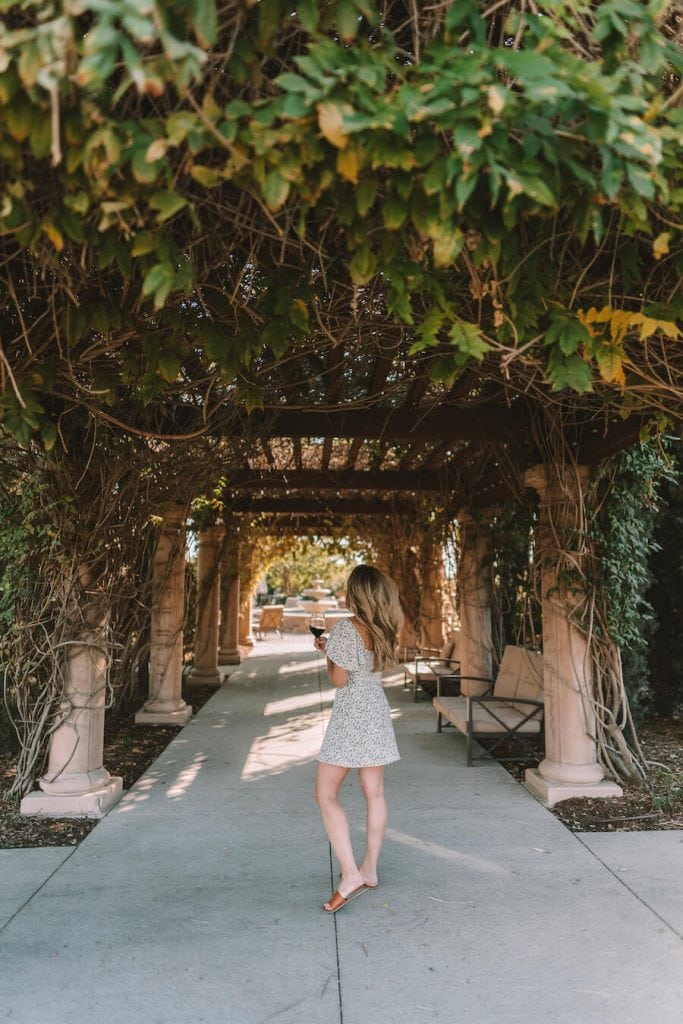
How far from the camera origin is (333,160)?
1.52 m

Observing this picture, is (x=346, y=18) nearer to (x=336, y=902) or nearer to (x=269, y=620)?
(x=336, y=902)

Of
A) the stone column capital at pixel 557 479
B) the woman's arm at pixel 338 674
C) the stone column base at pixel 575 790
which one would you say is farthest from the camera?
the stone column capital at pixel 557 479

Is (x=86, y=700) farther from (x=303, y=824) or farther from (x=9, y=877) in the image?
(x=303, y=824)

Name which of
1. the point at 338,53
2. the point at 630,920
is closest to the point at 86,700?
the point at 630,920

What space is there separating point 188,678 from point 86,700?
5.48 m

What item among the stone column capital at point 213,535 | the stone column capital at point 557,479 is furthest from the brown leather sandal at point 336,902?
the stone column capital at point 213,535

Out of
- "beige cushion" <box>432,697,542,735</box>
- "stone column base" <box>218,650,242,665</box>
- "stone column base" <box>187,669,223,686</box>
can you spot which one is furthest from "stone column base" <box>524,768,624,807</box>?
"stone column base" <box>218,650,242,665</box>

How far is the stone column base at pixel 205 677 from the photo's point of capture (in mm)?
9281

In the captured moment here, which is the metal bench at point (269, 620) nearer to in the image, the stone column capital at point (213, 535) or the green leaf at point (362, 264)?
the stone column capital at point (213, 535)

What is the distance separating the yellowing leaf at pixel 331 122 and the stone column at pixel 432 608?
29.9 feet

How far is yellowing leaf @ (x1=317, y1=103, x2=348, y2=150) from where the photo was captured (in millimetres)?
1340

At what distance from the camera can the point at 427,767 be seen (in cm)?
518

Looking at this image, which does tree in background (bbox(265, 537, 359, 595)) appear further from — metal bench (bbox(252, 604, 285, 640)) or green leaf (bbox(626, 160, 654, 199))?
green leaf (bbox(626, 160, 654, 199))

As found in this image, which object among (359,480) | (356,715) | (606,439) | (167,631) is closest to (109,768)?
(167,631)
